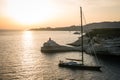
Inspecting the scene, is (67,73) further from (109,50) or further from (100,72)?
(109,50)

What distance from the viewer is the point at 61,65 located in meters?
61.9

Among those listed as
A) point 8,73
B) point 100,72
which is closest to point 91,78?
point 100,72

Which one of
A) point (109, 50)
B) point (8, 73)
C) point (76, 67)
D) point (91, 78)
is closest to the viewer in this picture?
point (91, 78)

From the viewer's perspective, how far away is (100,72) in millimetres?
55062

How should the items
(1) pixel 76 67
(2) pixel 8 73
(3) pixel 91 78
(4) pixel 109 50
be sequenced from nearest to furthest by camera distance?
(3) pixel 91 78 → (2) pixel 8 73 → (1) pixel 76 67 → (4) pixel 109 50

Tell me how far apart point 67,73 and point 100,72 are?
8085 mm

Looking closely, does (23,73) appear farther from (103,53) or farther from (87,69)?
(103,53)

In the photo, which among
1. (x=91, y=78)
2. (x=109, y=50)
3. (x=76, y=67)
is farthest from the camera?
(x=109, y=50)

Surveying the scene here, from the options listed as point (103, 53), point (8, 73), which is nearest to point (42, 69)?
point (8, 73)

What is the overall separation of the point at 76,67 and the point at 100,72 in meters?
6.63

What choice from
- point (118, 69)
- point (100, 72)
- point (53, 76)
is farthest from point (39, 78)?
point (118, 69)

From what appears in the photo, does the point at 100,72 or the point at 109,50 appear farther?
the point at 109,50

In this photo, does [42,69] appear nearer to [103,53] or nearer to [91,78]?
[91,78]

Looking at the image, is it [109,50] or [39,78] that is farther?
[109,50]
